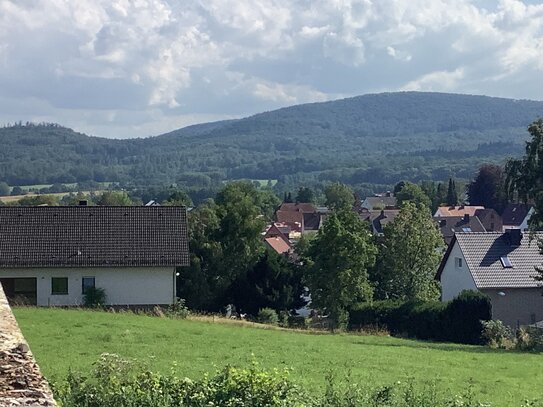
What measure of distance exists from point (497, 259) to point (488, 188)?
296 feet

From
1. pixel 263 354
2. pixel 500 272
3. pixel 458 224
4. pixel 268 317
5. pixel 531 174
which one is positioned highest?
pixel 531 174

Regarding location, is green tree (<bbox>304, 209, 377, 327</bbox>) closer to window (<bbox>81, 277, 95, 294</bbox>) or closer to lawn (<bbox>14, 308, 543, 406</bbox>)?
window (<bbox>81, 277, 95, 294</bbox>)

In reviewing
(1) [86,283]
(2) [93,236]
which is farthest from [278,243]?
(1) [86,283]

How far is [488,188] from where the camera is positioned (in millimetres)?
132000

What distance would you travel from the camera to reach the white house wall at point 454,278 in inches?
1766

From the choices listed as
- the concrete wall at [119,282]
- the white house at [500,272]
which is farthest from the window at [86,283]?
the white house at [500,272]

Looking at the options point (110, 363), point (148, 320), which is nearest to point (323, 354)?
point (148, 320)

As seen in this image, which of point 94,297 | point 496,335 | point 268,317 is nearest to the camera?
point 496,335

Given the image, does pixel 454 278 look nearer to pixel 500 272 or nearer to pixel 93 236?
pixel 500 272

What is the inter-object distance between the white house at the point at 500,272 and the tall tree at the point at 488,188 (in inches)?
3040

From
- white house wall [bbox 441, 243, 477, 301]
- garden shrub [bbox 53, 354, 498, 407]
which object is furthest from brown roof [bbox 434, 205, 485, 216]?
garden shrub [bbox 53, 354, 498, 407]

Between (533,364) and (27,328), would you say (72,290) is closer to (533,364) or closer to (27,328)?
(27,328)

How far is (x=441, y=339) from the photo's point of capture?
34781 millimetres

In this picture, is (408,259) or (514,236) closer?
(514,236)
